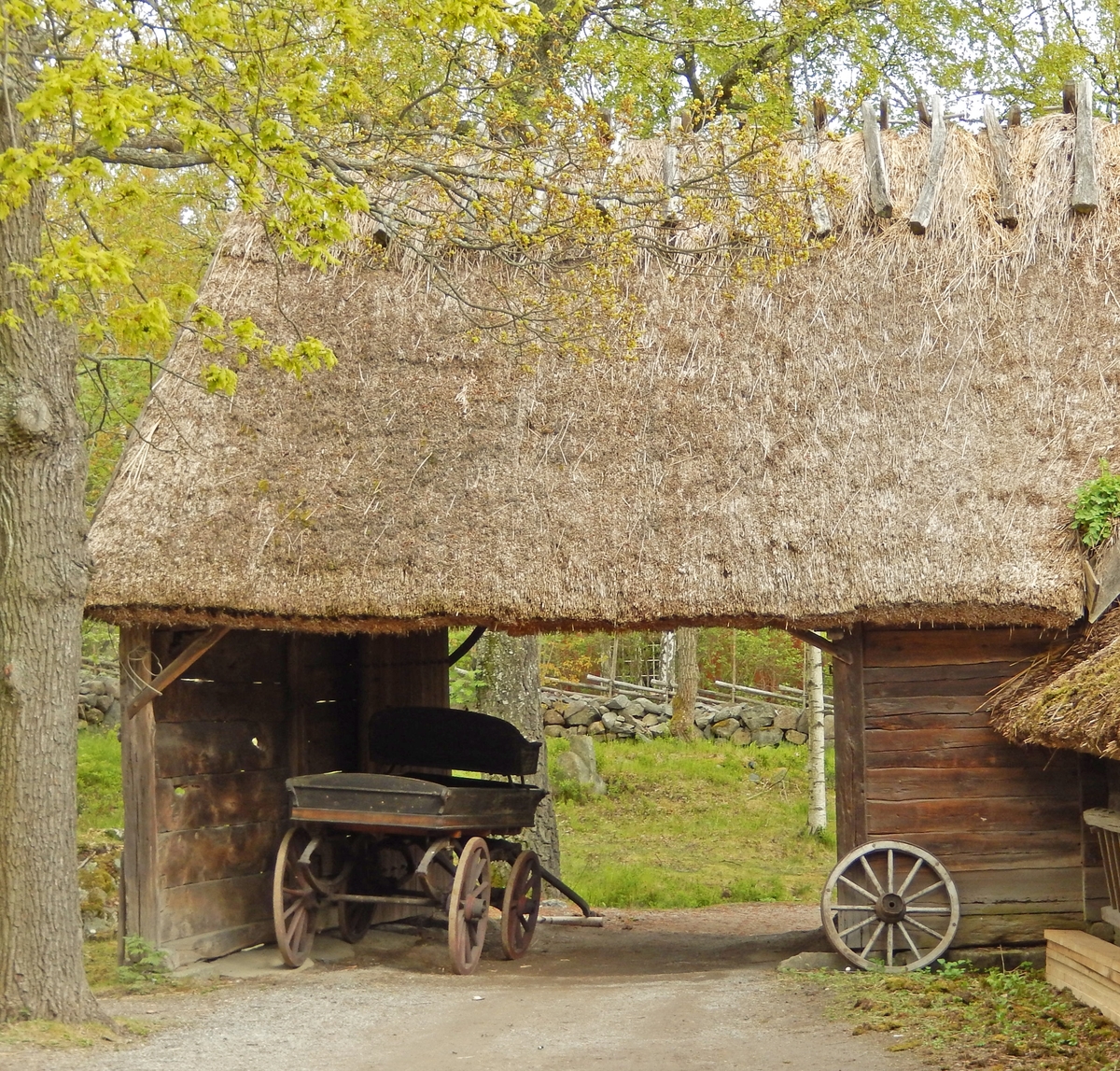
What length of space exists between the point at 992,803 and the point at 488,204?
15.5 feet

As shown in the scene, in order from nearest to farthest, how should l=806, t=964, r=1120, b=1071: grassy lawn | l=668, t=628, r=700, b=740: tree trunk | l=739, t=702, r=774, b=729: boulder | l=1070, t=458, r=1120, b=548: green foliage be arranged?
l=806, t=964, r=1120, b=1071: grassy lawn < l=1070, t=458, r=1120, b=548: green foliage < l=668, t=628, r=700, b=740: tree trunk < l=739, t=702, r=774, b=729: boulder

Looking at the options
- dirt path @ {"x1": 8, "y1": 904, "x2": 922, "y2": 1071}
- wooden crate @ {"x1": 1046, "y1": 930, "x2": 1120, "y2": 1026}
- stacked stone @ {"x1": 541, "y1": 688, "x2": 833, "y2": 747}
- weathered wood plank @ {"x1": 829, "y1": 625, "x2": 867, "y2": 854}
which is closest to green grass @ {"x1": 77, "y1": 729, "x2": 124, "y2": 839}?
dirt path @ {"x1": 8, "y1": 904, "x2": 922, "y2": 1071}

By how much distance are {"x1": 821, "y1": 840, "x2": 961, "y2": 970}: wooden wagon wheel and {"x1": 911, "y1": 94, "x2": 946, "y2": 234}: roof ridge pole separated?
4.44 meters

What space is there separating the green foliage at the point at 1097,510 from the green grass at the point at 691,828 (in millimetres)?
5667

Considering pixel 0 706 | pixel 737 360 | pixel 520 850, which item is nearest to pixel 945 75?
pixel 737 360

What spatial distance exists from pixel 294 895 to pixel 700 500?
12.0 feet

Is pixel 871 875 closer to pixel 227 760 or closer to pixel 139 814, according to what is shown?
pixel 227 760

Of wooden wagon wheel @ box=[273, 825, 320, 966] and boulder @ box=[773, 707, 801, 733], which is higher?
boulder @ box=[773, 707, 801, 733]

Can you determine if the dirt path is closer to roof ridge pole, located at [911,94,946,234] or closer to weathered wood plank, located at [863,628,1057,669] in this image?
weathered wood plank, located at [863,628,1057,669]

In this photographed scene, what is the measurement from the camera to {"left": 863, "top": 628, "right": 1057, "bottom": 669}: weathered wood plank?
830cm

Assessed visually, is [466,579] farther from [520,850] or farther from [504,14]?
[504,14]

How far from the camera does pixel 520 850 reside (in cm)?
929

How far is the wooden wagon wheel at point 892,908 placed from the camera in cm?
804

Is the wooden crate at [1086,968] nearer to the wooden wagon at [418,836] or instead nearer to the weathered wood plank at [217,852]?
the wooden wagon at [418,836]
